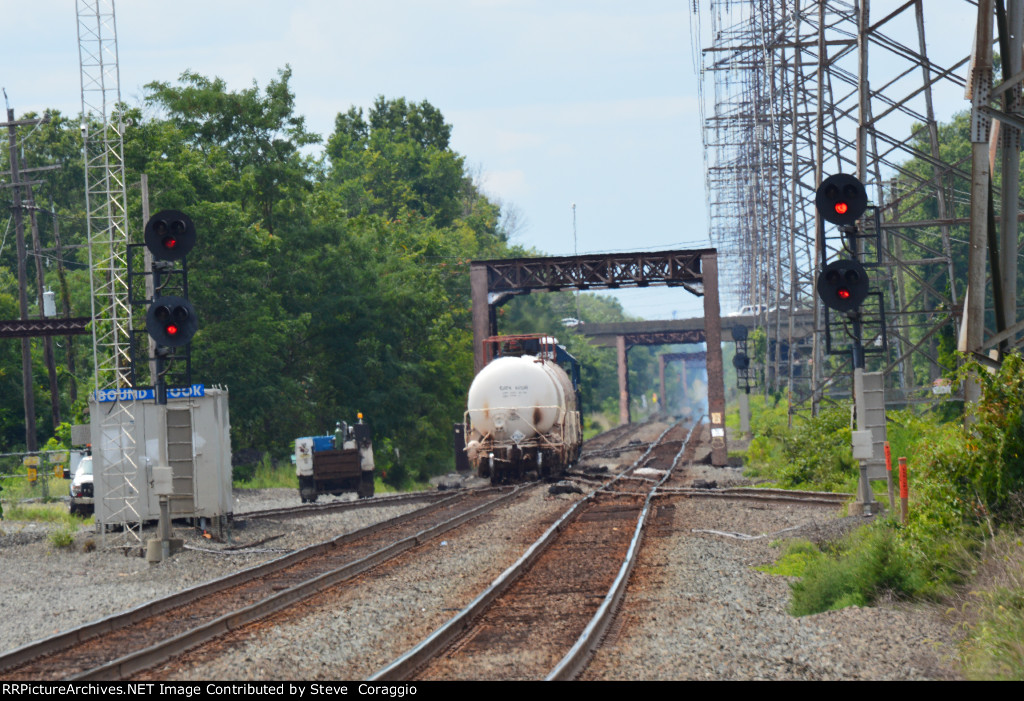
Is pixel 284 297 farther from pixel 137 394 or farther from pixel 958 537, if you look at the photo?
pixel 958 537

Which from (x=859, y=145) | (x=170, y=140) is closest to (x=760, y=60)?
(x=170, y=140)

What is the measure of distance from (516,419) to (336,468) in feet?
17.9

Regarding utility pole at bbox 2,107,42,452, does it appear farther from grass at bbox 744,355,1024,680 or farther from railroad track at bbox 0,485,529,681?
grass at bbox 744,355,1024,680

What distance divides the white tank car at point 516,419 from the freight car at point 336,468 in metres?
3.28

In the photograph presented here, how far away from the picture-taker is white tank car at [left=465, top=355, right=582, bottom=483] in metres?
32.8

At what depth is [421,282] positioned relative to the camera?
172 feet

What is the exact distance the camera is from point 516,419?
3297 cm

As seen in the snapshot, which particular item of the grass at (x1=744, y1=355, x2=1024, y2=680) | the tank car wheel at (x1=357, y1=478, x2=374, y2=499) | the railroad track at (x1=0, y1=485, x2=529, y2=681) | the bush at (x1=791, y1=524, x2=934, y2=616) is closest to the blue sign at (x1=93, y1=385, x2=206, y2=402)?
the railroad track at (x1=0, y1=485, x2=529, y2=681)

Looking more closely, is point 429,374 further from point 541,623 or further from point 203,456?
point 541,623

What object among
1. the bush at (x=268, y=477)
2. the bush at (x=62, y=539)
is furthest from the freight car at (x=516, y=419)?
the bush at (x=62, y=539)

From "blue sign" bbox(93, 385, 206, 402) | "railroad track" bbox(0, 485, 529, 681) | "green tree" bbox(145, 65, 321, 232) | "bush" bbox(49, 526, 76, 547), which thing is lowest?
"bush" bbox(49, 526, 76, 547)

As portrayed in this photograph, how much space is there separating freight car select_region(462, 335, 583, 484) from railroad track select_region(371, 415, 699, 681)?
11923mm

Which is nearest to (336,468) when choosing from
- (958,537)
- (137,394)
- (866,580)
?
(137,394)
